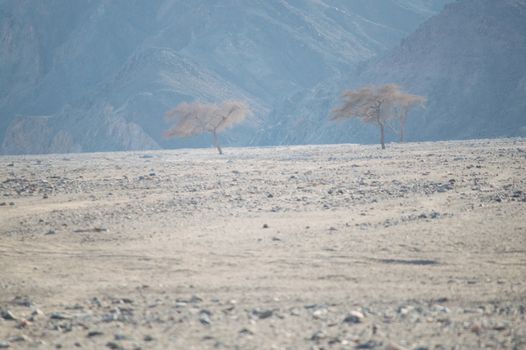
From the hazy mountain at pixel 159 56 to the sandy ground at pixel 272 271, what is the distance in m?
67.6

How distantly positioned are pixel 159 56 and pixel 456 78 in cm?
4806

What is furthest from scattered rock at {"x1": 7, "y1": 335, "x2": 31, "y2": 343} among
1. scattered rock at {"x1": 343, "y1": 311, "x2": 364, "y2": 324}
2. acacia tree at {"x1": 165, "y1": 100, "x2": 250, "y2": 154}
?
acacia tree at {"x1": 165, "y1": 100, "x2": 250, "y2": 154}

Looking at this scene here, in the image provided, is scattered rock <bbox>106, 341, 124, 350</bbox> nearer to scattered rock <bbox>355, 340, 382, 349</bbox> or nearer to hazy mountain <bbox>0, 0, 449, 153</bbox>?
scattered rock <bbox>355, 340, 382, 349</bbox>

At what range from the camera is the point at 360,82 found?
72.1 metres

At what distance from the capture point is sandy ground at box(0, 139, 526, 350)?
584 cm

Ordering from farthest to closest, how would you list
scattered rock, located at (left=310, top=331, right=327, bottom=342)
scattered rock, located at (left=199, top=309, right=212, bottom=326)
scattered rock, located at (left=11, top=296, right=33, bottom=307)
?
scattered rock, located at (left=11, top=296, right=33, bottom=307) → scattered rock, located at (left=199, top=309, right=212, bottom=326) → scattered rock, located at (left=310, top=331, right=327, bottom=342)

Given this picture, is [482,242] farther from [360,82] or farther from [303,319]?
[360,82]

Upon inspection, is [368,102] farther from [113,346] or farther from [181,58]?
[181,58]

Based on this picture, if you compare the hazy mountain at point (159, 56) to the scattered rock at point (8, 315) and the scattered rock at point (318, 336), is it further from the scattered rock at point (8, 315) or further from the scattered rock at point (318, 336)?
the scattered rock at point (318, 336)

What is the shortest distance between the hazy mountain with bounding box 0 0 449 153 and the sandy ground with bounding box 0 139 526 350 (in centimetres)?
6760

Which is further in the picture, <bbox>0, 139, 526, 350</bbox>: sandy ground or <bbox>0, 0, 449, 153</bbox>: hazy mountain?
<bbox>0, 0, 449, 153</bbox>: hazy mountain

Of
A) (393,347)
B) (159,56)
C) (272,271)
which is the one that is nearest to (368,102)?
(272,271)

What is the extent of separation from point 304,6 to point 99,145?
49178 mm

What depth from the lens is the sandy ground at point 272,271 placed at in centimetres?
584
